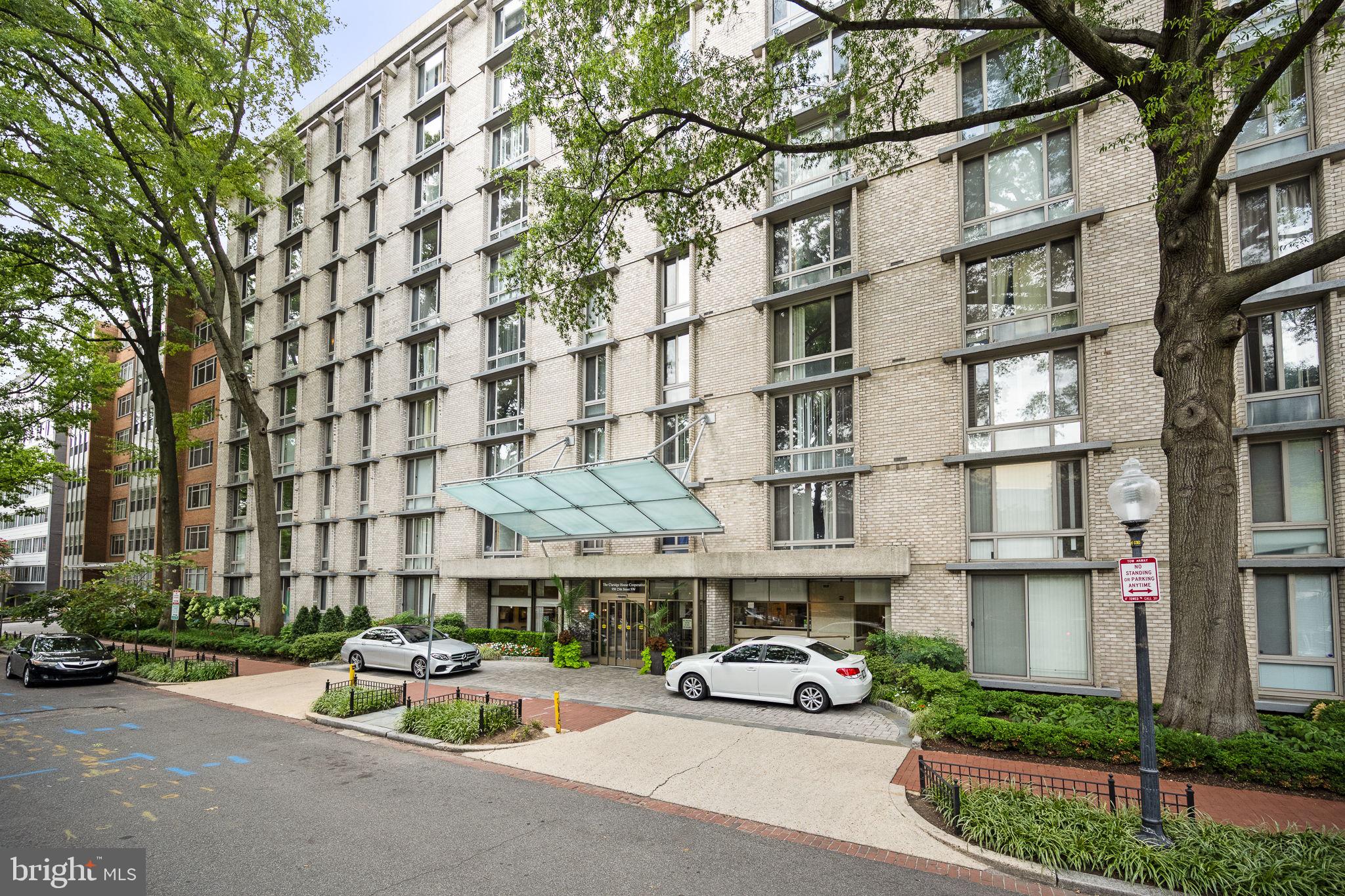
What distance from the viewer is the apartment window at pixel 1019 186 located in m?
14.8

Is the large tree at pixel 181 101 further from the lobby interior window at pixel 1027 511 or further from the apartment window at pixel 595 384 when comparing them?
the lobby interior window at pixel 1027 511

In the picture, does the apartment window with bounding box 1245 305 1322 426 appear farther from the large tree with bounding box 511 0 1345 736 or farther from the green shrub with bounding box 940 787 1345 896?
the green shrub with bounding box 940 787 1345 896

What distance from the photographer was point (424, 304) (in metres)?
29.2

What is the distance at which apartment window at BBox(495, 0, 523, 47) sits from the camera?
27.2 m

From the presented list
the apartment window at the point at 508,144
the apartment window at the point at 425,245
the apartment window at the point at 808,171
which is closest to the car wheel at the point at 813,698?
the apartment window at the point at 808,171

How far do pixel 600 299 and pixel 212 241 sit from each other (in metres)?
18.6

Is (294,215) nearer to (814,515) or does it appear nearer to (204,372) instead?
(204,372)

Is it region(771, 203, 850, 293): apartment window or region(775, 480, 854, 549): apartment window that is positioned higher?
region(771, 203, 850, 293): apartment window

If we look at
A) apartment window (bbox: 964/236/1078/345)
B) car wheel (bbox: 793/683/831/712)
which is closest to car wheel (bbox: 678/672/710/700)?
car wheel (bbox: 793/683/831/712)

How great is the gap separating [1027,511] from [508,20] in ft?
86.8

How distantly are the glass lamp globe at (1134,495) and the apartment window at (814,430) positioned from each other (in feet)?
31.4

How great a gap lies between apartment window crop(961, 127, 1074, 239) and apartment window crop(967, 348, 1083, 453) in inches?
116

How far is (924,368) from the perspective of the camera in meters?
15.9

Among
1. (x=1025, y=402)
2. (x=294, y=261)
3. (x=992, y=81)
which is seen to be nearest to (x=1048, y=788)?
(x=1025, y=402)
